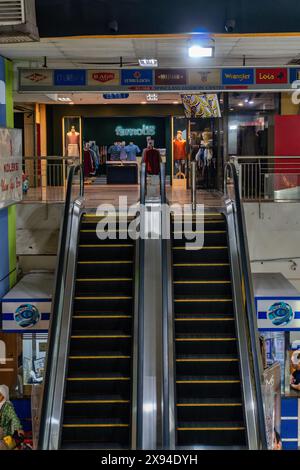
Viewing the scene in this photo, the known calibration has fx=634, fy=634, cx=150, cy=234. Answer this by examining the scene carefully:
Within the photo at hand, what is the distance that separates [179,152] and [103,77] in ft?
33.6

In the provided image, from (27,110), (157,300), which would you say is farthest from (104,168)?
(157,300)

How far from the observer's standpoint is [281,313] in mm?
9852

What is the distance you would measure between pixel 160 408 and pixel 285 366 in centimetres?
432

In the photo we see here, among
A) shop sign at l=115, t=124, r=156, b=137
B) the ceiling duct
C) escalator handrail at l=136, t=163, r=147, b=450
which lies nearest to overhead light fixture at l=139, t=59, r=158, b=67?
the ceiling duct

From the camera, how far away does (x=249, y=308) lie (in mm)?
8055

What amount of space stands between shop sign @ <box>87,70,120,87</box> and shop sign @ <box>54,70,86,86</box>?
0.14m

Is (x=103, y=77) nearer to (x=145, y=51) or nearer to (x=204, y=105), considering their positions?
(x=145, y=51)

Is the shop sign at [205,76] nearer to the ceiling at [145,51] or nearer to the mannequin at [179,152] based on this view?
the ceiling at [145,51]

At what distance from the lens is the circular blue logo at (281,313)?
9836 millimetres

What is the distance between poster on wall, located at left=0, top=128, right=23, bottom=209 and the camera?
10.0 metres

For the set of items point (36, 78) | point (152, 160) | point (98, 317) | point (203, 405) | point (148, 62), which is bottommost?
point (203, 405)

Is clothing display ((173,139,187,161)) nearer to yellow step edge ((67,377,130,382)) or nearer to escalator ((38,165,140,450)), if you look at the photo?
escalator ((38,165,140,450))

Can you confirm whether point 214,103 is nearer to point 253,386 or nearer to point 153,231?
point 153,231

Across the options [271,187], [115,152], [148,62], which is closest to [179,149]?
[115,152]
